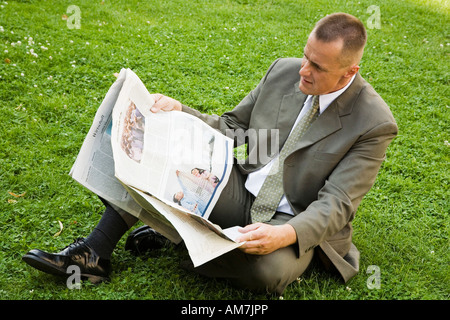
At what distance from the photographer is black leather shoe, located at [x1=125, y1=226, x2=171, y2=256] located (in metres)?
3.21

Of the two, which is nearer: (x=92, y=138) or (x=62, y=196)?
(x=92, y=138)

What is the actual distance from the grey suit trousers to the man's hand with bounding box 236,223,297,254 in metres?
0.11

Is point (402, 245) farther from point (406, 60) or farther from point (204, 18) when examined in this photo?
point (204, 18)

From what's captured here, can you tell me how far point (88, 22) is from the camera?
21.6 ft

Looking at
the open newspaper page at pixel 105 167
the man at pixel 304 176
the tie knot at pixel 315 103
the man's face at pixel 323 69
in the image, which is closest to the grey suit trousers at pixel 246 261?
the man at pixel 304 176

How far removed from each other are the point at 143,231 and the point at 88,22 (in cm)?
414

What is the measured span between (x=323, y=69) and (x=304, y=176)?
1.86ft

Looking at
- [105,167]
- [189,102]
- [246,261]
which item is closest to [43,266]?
[105,167]

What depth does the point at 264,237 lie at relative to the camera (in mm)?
2504

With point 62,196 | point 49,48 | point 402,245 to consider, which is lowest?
point 402,245

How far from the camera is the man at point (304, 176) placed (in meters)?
2.67

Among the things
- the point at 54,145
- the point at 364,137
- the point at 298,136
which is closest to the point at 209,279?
the point at 298,136

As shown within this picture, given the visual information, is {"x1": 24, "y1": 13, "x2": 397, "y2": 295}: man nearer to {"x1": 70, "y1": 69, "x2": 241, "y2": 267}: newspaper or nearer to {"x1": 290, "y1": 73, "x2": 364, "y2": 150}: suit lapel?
{"x1": 290, "y1": 73, "x2": 364, "y2": 150}: suit lapel

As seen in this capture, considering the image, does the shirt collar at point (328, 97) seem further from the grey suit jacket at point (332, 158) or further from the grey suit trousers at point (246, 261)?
the grey suit trousers at point (246, 261)
